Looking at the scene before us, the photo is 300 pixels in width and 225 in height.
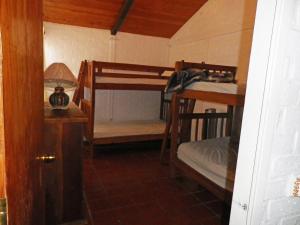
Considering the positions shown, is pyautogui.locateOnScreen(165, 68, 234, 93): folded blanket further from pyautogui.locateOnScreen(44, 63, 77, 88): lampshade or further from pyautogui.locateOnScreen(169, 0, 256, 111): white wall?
pyautogui.locateOnScreen(44, 63, 77, 88): lampshade

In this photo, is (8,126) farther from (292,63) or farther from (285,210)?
(285,210)

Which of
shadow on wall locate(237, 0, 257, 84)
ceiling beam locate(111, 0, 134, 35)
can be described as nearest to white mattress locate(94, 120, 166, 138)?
shadow on wall locate(237, 0, 257, 84)

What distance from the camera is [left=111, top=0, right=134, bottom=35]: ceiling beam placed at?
3.69 m

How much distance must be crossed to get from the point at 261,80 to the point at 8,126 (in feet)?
2.15

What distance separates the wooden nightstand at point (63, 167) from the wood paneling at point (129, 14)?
2.85 metres

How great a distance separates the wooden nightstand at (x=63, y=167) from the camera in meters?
1.45

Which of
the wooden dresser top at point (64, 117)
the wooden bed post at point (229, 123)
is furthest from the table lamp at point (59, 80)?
the wooden bed post at point (229, 123)

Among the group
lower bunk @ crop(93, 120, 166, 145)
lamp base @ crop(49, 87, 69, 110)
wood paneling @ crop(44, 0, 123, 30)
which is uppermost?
wood paneling @ crop(44, 0, 123, 30)

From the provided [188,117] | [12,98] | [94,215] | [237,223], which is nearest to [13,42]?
[12,98]

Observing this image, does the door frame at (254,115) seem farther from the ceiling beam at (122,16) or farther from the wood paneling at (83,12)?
the wood paneling at (83,12)

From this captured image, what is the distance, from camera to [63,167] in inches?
59.4

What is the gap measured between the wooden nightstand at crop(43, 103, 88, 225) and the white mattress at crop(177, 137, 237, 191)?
1.05 meters

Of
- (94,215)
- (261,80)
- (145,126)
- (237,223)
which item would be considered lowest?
(94,215)

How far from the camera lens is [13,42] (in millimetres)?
404
